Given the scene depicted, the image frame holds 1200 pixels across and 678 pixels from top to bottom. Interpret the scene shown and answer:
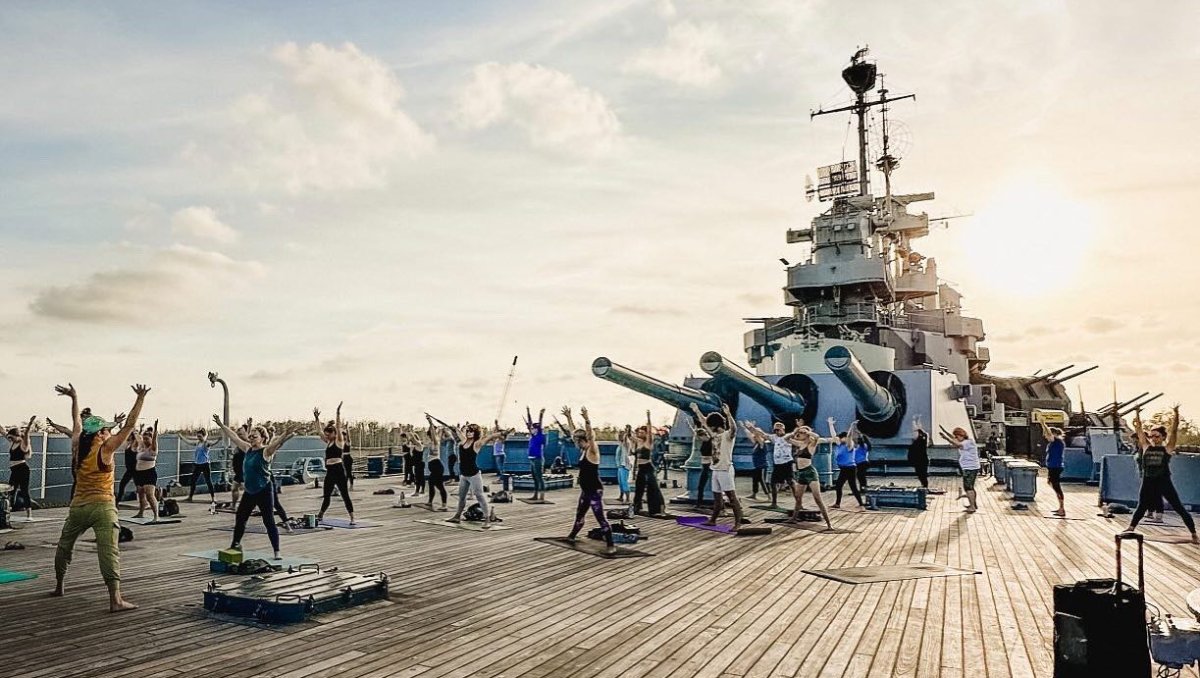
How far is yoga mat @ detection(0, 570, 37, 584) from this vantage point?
8031 mm

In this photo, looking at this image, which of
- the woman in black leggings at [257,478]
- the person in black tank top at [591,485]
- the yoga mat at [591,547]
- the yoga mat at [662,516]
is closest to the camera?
the woman in black leggings at [257,478]

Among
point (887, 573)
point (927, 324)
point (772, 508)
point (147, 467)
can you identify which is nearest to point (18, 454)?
point (147, 467)

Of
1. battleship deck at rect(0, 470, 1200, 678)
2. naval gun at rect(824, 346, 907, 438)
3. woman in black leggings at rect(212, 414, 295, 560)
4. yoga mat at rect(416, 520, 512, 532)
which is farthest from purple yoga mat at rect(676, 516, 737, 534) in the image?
woman in black leggings at rect(212, 414, 295, 560)

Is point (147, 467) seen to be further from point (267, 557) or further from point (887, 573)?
point (887, 573)

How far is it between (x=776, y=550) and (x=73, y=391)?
8114mm

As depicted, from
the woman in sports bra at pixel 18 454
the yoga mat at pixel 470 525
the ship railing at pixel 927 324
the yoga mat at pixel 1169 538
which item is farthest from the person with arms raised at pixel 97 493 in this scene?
the ship railing at pixel 927 324

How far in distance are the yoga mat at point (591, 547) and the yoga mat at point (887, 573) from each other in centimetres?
217

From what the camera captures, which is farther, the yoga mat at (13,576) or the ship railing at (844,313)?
the ship railing at (844,313)

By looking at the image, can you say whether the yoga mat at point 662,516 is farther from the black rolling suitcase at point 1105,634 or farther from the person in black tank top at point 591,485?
the black rolling suitcase at point 1105,634

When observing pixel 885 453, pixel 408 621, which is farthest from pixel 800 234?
pixel 408 621

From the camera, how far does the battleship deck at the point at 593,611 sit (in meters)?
5.23

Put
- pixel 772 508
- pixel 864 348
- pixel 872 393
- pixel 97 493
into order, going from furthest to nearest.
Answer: pixel 864 348 < pixel 872 393 < pixel 772 508 < pixel 97 493

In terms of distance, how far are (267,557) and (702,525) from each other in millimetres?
6499

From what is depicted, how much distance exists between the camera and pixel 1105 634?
4148 millimetres
